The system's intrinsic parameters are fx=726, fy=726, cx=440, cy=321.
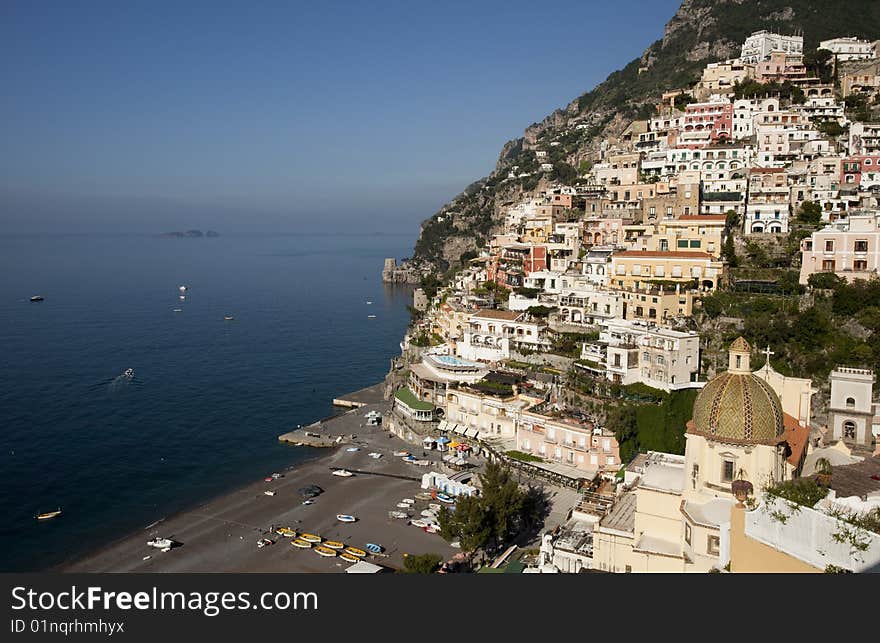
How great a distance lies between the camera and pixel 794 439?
2383cm

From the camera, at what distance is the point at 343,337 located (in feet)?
288

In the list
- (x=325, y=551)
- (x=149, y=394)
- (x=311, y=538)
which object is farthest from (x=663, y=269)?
(x=149, y=394)

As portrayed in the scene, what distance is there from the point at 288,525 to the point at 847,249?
116 feet

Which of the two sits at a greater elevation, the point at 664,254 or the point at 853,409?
the point at 664,254

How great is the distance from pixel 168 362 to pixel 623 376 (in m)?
48.8

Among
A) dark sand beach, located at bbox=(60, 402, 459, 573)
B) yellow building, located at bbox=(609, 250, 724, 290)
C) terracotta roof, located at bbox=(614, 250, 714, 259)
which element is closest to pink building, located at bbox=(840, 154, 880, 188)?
terracotta roof, located at bbox=(614, 250, 714, 259)

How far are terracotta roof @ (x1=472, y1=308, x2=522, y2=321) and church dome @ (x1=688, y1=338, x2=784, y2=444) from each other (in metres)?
28.7

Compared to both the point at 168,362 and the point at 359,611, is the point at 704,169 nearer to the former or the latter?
the point at 168,362

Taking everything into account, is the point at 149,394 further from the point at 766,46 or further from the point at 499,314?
the point at 766,46

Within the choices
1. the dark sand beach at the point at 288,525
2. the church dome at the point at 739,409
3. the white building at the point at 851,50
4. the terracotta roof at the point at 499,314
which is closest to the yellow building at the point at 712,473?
the church dome at the point at 739,409

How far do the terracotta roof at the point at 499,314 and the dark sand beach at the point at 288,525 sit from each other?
11284 millimetres

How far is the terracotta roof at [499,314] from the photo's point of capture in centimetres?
5044

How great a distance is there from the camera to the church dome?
68.4 feet

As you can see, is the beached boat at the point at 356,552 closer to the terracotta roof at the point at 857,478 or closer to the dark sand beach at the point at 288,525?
the dark sand beach at the point at 288,525
